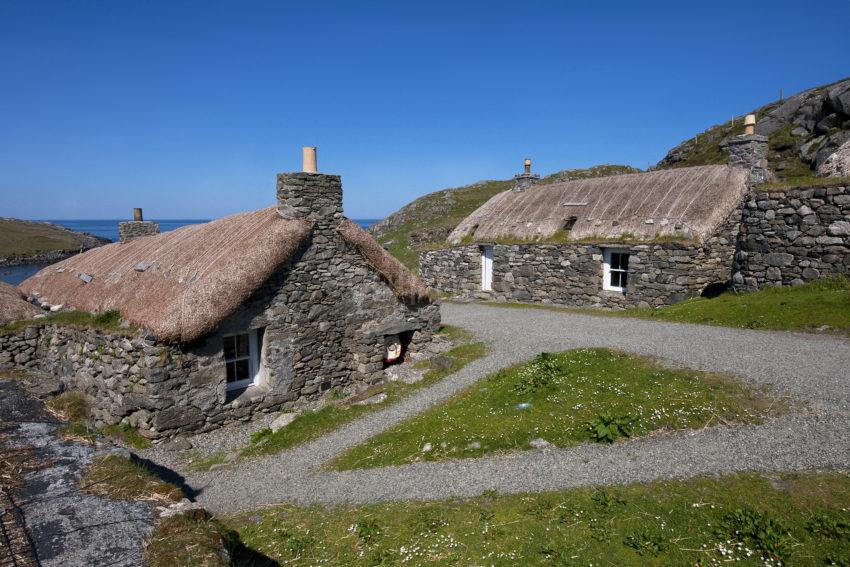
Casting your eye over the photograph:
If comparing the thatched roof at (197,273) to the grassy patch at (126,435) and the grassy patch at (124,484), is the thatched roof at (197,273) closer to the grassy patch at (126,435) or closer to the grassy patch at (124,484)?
the grassy patch at (126,435)

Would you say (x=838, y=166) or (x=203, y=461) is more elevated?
(x=838, y=166)

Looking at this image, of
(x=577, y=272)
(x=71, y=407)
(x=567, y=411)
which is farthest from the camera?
(x=577, y=272)

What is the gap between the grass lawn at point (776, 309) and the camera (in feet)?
49.4

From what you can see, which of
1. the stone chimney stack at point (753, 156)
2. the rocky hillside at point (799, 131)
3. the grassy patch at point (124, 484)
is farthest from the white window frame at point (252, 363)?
the rocky hillside at point (799, 131)

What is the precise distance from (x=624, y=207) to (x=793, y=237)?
22.1ft

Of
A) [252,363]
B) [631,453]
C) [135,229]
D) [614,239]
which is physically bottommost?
[631,453]

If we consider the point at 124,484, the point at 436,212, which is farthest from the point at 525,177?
the point at 436,212

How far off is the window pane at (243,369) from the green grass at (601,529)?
6.07 metres

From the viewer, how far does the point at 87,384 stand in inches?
546

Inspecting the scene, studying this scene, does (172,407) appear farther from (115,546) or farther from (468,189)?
(468,189)

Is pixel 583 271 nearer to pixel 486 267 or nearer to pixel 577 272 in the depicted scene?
pixel 577 272

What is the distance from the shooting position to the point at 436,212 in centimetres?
6269

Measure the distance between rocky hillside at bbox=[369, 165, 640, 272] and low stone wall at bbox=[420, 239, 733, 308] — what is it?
18299 mm

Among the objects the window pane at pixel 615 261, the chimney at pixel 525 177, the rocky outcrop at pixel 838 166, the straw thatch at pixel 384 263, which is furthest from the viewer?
the chimney at pixel 525 177
